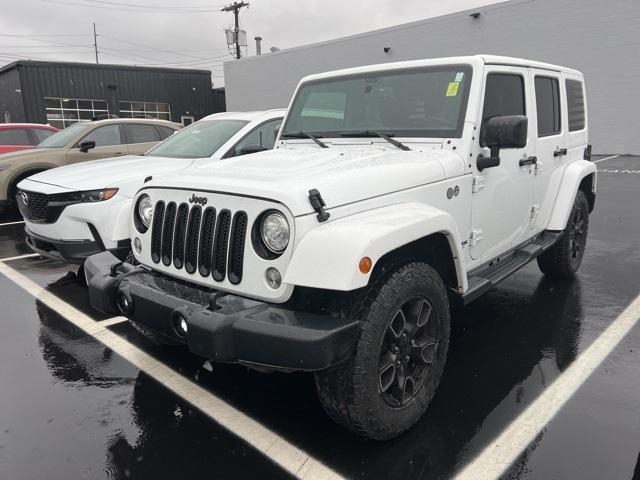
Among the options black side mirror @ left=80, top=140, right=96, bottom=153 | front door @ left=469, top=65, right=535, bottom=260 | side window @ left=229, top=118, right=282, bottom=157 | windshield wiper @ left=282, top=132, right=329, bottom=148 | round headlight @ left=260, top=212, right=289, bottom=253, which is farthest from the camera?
black side mirror @ left=80, top=140, right=96, bottom=153

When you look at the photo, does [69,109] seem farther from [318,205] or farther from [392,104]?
[318,205]

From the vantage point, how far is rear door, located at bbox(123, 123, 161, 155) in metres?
8.38

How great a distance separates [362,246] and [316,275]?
0.77 feet

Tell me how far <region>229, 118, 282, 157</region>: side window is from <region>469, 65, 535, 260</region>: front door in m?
2.84

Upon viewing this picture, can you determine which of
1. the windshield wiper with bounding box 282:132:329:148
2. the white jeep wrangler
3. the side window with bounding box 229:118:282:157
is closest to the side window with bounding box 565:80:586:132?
the white jeep wrangler

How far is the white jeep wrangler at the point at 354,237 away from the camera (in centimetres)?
223

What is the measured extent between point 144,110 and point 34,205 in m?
32.2

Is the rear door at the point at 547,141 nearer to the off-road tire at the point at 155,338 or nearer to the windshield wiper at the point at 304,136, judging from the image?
the windshield wiper at the point at 304,136

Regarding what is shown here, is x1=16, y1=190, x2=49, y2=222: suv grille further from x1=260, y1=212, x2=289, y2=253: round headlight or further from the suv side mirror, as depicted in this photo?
the suv side mirror

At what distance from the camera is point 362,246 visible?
7.15 ft

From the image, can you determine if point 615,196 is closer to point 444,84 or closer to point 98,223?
point 444,84

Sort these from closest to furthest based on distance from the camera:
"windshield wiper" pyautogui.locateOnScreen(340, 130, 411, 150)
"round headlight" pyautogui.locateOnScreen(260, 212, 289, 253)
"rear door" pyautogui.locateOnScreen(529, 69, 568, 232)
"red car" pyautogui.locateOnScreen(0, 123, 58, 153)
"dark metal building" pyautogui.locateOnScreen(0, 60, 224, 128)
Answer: "round headlight" pyautogui.locateOnScreen(260, 212, 289, 253) < "windshield wiper" pyautogui.locateOnScreen(340, 130, 411, 150) < "rear door" pyautogui.locateOnScreen(529, 69, 568, 232) < "red car" pyautogui.locateOnScreen(0, 123, 58, 153) < "dark metal building" pyautogui.locateOnScreen(0, 60, 224, 128)

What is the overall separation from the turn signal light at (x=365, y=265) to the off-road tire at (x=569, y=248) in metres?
3.30

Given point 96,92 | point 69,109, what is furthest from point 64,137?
point 96,92
